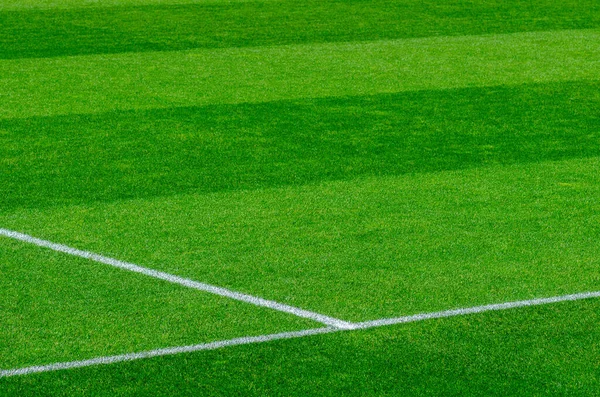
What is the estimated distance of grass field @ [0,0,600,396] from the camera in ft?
18.1

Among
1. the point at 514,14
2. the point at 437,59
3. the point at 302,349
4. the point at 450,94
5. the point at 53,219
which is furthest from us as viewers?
the point at 514,14

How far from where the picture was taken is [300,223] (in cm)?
781

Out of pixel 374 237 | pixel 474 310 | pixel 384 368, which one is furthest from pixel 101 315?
pixel 374 237

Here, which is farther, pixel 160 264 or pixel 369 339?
pixel 160 264

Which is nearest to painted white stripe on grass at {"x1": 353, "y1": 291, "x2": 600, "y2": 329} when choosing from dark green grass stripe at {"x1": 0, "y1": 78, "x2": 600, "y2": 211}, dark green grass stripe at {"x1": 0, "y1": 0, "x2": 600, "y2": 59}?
dark green grass stripe at {"x1": 0, "y1": 78, "x2": 600, "y2": 211}

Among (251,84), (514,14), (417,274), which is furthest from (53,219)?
(514,14)

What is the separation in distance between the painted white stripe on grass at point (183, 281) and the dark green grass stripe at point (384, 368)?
254 millimetres

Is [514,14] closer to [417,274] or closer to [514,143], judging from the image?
[514,143]

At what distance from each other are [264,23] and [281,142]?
28.4ft

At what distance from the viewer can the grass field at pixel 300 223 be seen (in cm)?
553

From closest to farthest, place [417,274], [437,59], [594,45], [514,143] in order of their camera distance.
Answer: [417,274], [514,143], [437,59], [594,45]

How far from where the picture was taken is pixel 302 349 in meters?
5.66

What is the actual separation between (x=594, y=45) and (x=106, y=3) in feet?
30.6

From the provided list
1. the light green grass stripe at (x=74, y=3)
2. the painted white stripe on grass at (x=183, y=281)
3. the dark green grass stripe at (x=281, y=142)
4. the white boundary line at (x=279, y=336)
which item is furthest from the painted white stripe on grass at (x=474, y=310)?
the light green grass stripe at (x=74, y=3)
